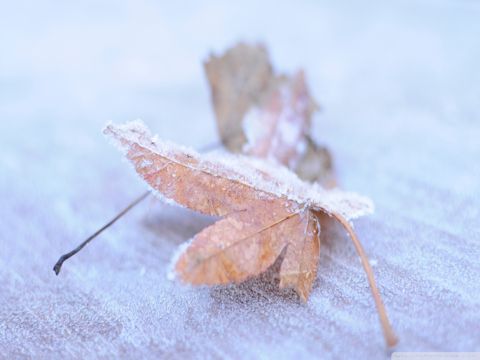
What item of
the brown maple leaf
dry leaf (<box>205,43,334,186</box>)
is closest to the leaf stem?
the brown maple leaf

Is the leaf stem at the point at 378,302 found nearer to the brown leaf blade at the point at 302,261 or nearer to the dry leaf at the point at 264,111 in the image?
the brown leaf blade at the point at 302,261

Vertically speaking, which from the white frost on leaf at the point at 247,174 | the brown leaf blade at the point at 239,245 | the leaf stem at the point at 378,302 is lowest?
the leaf stem at the point at 378,302

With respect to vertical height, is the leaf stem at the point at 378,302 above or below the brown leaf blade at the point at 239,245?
below

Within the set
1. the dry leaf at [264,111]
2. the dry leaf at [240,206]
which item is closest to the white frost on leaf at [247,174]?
the dry leaf at [240,206]

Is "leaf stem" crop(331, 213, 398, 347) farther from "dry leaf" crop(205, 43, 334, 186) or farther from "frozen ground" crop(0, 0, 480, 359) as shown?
"dry leaf" crop(205, 43, 334, 186)

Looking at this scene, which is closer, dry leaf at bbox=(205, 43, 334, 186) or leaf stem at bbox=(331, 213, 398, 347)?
leaf stem at bbox=(331, 213, 398, 347)

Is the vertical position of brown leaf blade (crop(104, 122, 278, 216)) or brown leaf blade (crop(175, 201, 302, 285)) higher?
brown leaf blade (crop(104, 122, 278, 216))

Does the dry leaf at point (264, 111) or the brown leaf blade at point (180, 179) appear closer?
the brown leaf blade at point (180, 179)

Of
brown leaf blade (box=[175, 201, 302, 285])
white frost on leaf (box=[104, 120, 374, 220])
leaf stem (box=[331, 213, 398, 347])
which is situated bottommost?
leaf stem (box=[331, 213, 398, 347])
